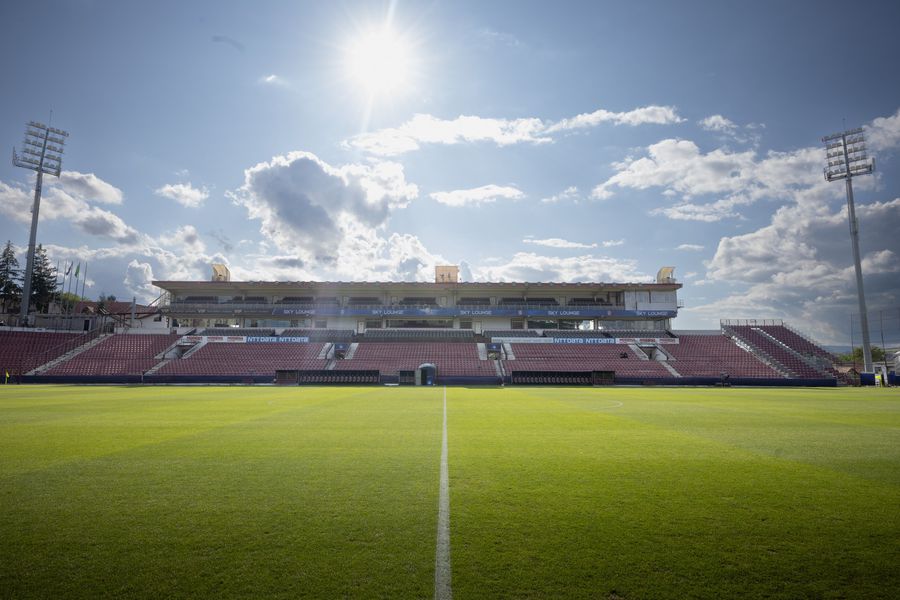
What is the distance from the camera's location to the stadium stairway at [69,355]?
4475cm

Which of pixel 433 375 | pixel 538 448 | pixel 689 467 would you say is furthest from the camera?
pixel 433 375

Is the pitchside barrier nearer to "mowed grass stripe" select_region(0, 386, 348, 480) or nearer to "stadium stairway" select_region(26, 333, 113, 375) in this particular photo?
"stadium stairway" select_region(26, 333, 113, 375)

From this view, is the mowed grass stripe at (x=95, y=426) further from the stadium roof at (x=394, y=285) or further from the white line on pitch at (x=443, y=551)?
the stadium roof at (x=394, y=285)

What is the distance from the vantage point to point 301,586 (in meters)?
3.61

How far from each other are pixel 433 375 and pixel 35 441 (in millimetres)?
33823

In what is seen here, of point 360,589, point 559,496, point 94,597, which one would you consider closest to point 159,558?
point 94,597

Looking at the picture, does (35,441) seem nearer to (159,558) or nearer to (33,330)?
(159,558)

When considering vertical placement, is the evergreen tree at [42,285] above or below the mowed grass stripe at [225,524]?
above

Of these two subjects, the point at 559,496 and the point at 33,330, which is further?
the point at 33,330

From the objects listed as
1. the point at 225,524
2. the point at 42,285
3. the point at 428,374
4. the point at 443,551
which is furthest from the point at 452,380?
the point at 42,285

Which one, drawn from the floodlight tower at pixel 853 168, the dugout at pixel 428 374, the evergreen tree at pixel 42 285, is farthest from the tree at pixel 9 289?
the floodlight tower at pixel 853 168

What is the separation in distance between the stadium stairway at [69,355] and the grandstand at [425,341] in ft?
0.47

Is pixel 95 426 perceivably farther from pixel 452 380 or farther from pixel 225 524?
pixel 452 380

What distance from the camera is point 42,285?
78.4m
